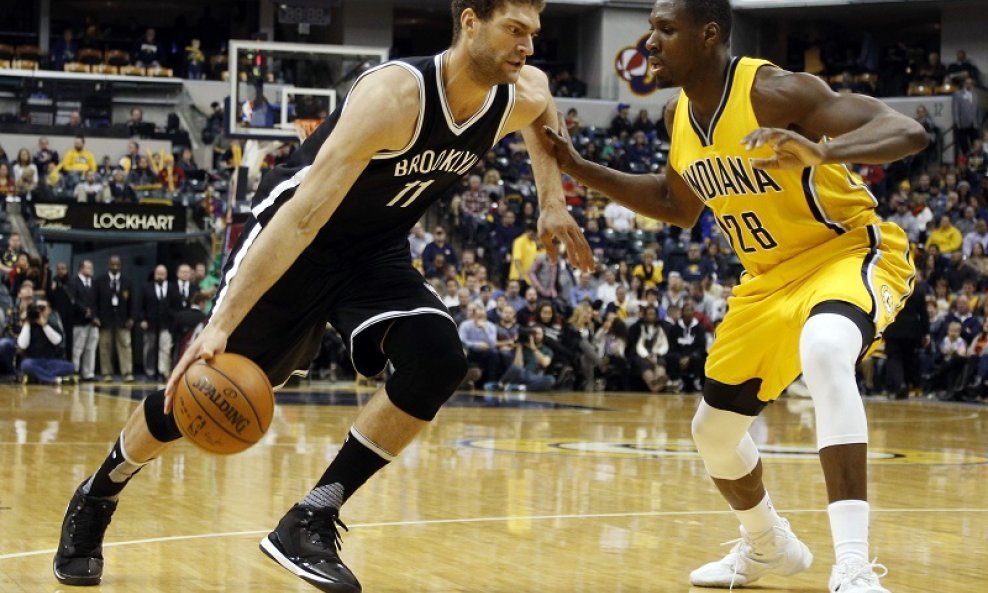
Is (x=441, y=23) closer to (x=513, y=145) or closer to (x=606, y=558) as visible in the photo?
(x=513, y=145)

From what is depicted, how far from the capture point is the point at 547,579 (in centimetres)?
470

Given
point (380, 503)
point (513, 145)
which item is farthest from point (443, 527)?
point (513, 145)

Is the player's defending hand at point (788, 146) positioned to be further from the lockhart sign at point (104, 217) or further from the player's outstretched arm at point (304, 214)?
the lockhart sign at point (104, 217)

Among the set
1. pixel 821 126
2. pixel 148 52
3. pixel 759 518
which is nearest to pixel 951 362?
pixel 759 518

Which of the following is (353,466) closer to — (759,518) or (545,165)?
(545,165)

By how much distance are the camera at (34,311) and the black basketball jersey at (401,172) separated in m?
12.1

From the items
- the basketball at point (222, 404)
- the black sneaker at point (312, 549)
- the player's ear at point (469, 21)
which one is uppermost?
the player's ear at point (469, 21)

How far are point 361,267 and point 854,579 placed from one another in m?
1.85

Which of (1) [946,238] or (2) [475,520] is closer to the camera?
(2) [475,520]

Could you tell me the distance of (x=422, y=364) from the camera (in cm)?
448

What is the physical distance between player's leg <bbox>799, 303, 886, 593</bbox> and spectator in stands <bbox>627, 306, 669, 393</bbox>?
45.6 ft

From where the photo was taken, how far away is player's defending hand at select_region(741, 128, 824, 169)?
4.06 meters

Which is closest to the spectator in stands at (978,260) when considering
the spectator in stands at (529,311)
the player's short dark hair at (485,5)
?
the spectator in stands at (529,311)

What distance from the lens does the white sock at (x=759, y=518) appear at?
15.9ft
